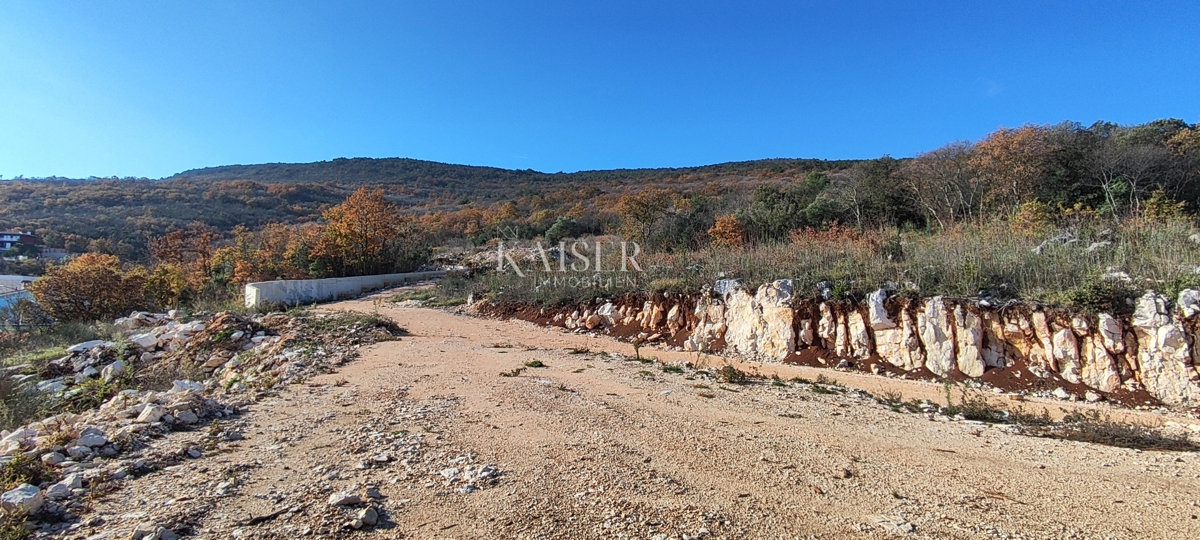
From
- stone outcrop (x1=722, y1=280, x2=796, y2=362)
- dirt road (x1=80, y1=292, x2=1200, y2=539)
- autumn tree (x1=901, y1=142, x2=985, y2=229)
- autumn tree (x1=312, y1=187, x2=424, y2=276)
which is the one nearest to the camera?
dirt road (x1=80, y1=292, x2=1200, y2=539)

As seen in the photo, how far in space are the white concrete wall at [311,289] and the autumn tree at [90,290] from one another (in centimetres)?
300

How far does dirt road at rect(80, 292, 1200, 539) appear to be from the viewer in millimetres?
2848

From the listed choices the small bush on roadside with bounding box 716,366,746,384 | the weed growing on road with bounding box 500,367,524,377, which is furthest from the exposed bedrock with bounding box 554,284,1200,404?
the weed growing on road with bounding box 500,367,524,377

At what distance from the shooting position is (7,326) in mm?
12742

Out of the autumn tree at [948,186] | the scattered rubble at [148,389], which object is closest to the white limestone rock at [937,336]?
the scattered rubble at [148,389]

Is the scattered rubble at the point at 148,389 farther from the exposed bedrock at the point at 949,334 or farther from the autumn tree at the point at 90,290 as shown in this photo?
the exposed bedrock at the point at 949,334

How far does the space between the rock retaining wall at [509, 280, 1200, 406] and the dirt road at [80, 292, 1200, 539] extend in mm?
3270

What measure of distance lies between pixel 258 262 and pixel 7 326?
29.3 feet

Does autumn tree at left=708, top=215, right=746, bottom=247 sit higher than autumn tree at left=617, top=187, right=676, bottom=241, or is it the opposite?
autumn tree at left=617, top=187, right=676, bottom=241

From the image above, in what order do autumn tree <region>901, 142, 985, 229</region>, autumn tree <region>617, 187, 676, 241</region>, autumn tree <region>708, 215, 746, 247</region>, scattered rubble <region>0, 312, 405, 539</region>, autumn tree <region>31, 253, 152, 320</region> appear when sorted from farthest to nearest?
1. autumn tree <region>617, 187, 676, 241</region>
2. autumn tree <region>708, 215, 746, 247</region>
3. autumn tree <region>901, 142, 985, 229</region>
4. autumn tree <region>31, 253, 152, 320</region>
5. scattered rubble <region>0, 312, 405, 539</region>

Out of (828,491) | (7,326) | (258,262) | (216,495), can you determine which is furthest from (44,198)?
(828,491)

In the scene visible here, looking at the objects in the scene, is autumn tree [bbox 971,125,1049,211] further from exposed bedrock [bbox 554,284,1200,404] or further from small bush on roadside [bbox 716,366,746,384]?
small bush on roadside [bbox 716,366,746,384]

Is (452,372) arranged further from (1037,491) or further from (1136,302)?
(1136,302)

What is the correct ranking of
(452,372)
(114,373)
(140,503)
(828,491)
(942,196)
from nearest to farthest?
(140,503)
(828,491)
(452,372)
(114,373)
(942,196)
